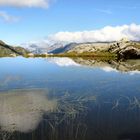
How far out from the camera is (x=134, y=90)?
162 feet

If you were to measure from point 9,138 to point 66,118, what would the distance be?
787 cm

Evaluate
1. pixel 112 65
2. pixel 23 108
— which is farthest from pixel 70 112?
pixel 112 65

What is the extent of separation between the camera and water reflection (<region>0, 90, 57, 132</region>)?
1191 inches

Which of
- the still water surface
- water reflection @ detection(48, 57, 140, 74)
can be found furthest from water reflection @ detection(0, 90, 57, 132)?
water reflection @ detection(48, 57, 140, 74)

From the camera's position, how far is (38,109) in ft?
120

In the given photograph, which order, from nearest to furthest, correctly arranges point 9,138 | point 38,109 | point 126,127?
point 9,138 → point 126,127 → point 38,109

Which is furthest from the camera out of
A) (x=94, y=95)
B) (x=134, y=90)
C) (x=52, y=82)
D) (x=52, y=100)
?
(x=52, y=82)

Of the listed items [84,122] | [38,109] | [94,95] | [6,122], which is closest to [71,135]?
[84,122]

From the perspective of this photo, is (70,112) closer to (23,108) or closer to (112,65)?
(23,108)

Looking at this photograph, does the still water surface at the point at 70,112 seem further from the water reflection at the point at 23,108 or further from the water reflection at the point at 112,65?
the water reflection at the point at 112,65

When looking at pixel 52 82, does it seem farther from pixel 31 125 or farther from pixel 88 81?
pixel 31 125

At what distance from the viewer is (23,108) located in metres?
37.5

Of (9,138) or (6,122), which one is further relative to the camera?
(6,122)

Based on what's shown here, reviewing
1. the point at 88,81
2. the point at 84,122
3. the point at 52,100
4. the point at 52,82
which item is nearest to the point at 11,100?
the point at 52,100
